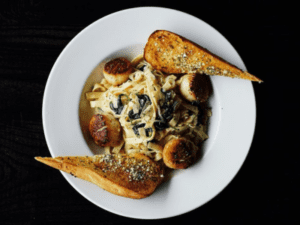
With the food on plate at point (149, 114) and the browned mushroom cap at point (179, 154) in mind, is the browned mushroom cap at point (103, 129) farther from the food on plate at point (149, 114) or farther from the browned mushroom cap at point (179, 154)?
the browned mushroom cap at point (179, 154)

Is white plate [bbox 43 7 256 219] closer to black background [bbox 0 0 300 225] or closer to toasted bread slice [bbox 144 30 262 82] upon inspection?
toasted bread slice [bbox 144 30 262 82]

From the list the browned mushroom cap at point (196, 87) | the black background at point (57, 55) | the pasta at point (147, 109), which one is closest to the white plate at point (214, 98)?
the browned mushroom cap at point (196, 87)

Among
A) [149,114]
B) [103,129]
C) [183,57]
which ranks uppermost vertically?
[183,57]

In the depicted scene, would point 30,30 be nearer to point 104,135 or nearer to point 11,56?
point 11,56

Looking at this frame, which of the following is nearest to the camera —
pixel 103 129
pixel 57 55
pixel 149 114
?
pixel 103 129

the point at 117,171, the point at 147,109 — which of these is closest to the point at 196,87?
the point at 147,109

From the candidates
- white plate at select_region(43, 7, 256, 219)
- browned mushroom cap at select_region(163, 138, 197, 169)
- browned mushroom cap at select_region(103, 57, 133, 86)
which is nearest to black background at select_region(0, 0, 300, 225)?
white plate at select_region(43, 7, 256, 219)

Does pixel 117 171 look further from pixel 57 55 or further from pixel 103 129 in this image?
pixel 57 55

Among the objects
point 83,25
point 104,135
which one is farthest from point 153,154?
point 83,25
